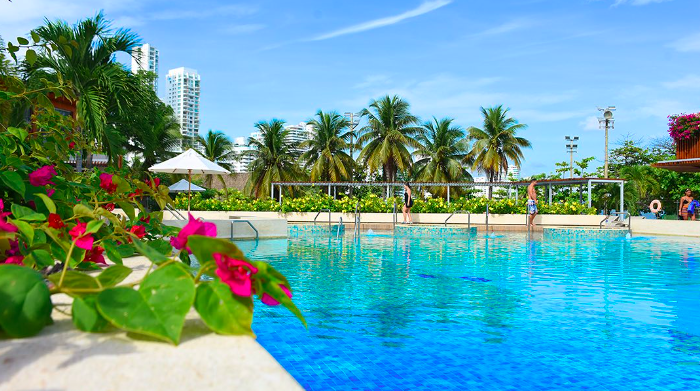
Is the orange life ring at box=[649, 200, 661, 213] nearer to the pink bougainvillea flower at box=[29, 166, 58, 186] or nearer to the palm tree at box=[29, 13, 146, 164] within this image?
the palm tree at box=[29, 13, 146, 164]

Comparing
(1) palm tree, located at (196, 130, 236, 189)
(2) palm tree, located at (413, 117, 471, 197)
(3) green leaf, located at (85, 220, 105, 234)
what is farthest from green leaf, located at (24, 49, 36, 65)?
(1) palm tree, located at (196, 130, 236, 189)

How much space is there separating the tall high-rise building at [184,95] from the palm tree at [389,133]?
9700cm

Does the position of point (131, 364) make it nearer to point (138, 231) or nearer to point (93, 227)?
point (93, 227)

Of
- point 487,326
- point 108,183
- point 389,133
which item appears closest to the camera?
point 108,183

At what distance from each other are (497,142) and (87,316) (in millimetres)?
43838

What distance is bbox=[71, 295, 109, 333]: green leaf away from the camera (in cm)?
91

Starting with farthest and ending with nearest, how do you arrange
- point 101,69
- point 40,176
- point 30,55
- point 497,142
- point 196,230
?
point 497,142 → point 101,69 → point 30,55 → point 40,176 → point 196,230

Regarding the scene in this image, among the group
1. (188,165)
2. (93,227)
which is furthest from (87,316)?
(188,165)

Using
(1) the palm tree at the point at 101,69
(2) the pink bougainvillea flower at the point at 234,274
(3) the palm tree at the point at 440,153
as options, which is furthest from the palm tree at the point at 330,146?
(2) the pink bougainvillea flower at the point at 234,274

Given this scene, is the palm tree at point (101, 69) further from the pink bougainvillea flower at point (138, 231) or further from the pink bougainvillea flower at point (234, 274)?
the pink bougainvillea flower at point (234, 274)

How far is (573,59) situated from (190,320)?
1877 centimetres

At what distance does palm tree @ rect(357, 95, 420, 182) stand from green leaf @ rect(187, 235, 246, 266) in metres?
39.0

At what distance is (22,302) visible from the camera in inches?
33.9

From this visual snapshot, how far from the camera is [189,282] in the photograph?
0.92m
